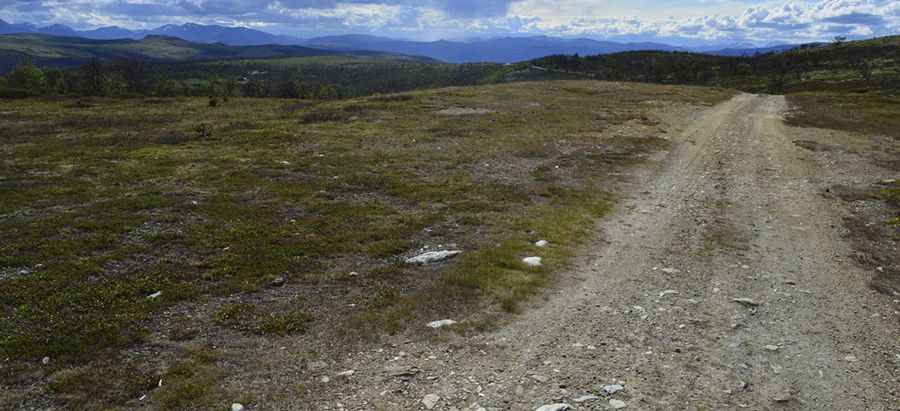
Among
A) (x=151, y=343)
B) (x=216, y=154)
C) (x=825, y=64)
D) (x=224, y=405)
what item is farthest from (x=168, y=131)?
(x=825, y=64)

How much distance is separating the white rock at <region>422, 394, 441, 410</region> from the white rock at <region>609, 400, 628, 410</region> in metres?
2.67

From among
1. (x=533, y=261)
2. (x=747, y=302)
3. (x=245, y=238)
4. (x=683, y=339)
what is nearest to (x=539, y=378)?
(x=683, y=339)

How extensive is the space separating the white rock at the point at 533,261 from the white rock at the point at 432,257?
193 centimetres

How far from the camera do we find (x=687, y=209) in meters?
18.5

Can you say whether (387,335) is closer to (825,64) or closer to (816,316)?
(816,316)

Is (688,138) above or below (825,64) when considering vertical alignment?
below

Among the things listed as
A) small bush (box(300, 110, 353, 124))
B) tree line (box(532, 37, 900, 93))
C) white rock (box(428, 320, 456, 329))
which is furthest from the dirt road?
tree line (box(532, 37, 900, 93))

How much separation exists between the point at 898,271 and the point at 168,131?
130 feet

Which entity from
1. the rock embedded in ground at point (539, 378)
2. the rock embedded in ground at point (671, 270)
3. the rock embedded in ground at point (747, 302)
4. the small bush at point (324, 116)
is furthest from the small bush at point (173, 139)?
the rock embedded in ground at point (747, 302)

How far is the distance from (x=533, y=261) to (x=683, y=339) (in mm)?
4522

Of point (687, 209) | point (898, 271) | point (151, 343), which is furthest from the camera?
point (687, 209)

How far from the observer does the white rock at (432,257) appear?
13.6 metres

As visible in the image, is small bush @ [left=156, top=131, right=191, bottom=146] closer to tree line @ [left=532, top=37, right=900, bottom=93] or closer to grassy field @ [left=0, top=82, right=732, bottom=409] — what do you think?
grassy field @ [left=0, top=82, right=732, bottom=409]

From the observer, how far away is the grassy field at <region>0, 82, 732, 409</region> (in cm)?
927
